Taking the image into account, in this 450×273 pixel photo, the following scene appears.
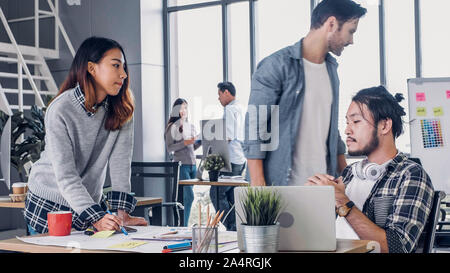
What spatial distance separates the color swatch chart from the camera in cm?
438

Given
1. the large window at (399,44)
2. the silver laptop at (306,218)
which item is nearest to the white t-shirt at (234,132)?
the large window at (399,44)

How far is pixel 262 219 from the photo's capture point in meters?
1.44

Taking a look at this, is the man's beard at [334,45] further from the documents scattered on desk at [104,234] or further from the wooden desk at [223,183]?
the wooden desk at [223,183]

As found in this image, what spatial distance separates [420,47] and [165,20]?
3.12 meters

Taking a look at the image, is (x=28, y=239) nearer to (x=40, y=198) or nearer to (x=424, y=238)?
(x=40, y=198)

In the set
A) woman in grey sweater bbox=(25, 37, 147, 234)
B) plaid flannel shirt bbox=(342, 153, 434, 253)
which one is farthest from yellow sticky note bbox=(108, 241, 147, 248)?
plaid flannel shirt bbox=(342, 153, 434, 253)

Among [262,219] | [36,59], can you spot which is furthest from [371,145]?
[36,59]

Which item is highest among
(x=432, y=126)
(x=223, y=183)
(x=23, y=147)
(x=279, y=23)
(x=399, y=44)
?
(x=279, y=23)

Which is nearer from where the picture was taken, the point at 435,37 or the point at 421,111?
the point at 421,111

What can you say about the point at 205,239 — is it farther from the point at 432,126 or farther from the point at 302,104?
the point at 432,126

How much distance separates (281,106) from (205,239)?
118 cm

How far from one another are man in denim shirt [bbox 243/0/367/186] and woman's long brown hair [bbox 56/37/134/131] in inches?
22.5

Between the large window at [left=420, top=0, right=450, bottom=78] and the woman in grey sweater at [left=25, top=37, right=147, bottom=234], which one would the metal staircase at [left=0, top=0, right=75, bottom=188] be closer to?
the large window at [left=420, top=0, right=450, bottom=78]

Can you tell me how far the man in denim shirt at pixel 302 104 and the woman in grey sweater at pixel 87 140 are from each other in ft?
1.91
